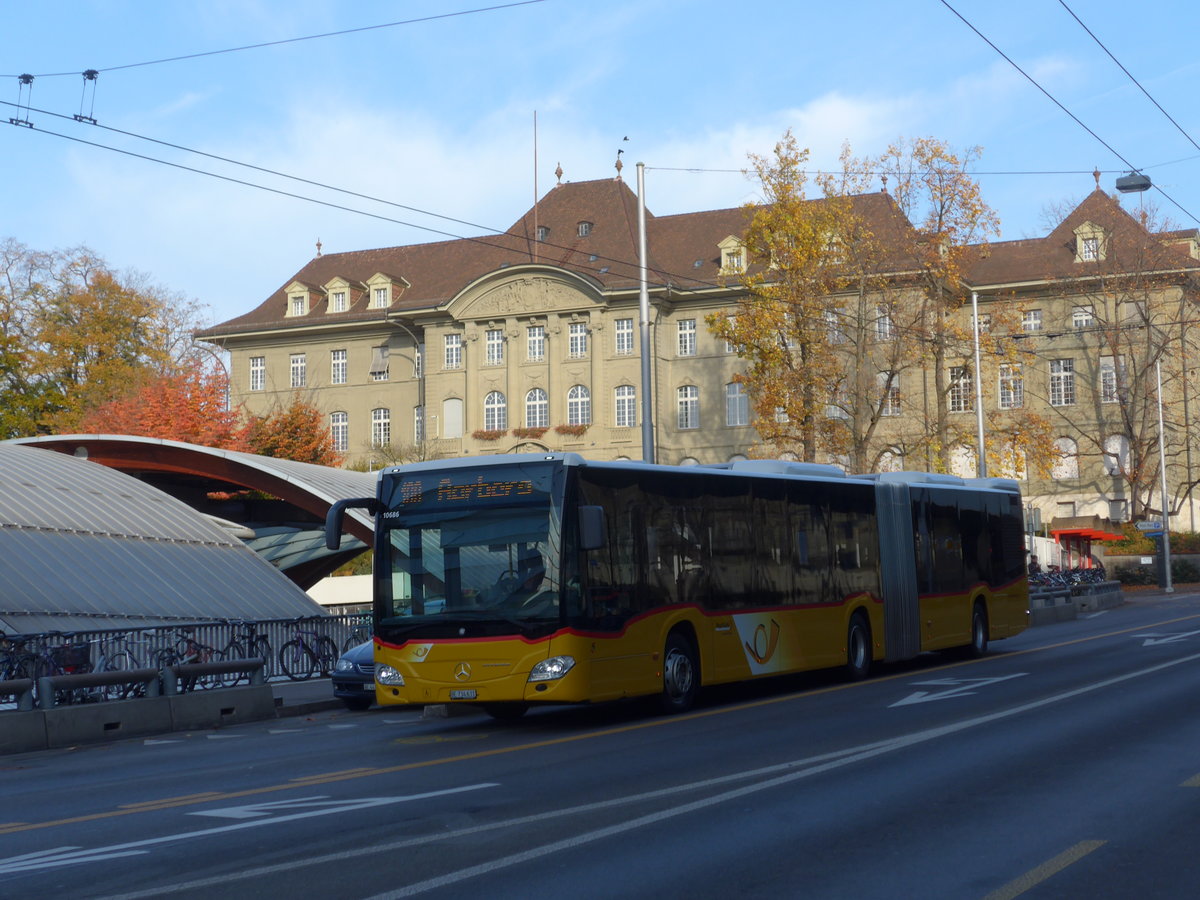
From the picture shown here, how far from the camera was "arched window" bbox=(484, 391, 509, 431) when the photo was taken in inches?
3066

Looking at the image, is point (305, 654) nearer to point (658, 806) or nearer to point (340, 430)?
point (658, 806)

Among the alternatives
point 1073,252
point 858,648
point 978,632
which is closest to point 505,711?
point 858,648

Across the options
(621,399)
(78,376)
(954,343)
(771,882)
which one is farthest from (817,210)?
(771,882)

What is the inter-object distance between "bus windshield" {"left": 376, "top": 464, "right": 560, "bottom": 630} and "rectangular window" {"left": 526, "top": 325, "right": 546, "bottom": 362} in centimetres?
6058

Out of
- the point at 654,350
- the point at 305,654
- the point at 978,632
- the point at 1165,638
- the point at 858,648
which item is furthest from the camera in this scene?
the point at 654,350

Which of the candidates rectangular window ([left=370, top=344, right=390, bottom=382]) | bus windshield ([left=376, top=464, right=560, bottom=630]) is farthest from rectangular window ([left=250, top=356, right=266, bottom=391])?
bus windshield ([left=376, top=464, right=560, bottom=630])

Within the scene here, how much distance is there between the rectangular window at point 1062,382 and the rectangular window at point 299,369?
41338 millimetres

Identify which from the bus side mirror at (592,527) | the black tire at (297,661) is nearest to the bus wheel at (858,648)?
the bus side mirror at (592,527)

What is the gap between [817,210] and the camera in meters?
53.0

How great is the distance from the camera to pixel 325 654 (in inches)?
1077

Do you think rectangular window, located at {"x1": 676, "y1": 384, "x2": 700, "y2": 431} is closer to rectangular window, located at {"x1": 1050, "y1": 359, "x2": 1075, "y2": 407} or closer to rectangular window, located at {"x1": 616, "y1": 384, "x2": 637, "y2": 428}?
rectangular window, located at {"x1": 616, "y1": 384, "x2": 637, "y2": 428}

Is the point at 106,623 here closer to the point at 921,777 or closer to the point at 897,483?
the point at 897,483

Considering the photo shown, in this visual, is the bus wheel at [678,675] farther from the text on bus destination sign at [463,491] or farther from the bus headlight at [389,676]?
the bus headlight at [389,676]

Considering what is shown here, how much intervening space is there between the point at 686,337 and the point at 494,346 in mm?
10167
